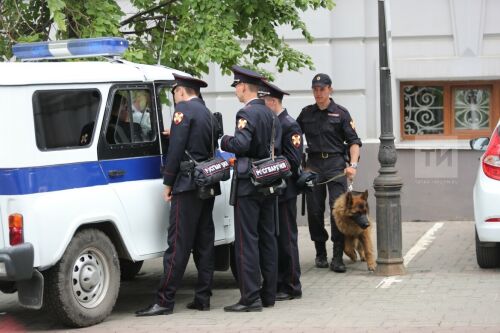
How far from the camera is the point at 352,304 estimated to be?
29.7 ft

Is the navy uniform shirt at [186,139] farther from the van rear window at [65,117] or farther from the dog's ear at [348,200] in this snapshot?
the dog's ear at [348,200]

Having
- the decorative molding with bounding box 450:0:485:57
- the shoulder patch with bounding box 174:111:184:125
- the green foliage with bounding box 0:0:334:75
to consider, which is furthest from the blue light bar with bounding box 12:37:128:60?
the decorative molding with bounding box 450:0:485:57

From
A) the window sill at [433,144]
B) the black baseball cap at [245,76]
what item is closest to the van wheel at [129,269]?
the black baseball cap at [245,76]

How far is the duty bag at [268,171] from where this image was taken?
8.60m

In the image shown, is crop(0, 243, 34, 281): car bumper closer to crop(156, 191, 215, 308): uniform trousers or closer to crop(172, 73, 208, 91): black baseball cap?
crop(156, 191, 215, 308): uniform trousers

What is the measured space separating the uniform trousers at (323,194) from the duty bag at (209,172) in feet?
Answer: 7.54

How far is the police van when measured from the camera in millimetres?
7781

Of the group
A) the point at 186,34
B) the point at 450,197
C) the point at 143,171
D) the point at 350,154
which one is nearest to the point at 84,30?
the point at 186,34

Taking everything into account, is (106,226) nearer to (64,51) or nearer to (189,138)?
(189,138)

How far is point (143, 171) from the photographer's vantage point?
8875 mm

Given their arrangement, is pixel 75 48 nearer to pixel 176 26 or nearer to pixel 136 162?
pixel 136 162

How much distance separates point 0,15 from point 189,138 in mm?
3315

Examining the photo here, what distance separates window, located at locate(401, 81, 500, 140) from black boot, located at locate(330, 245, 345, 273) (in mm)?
4247

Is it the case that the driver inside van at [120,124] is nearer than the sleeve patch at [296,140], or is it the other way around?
the driver inside van at [120,124]
